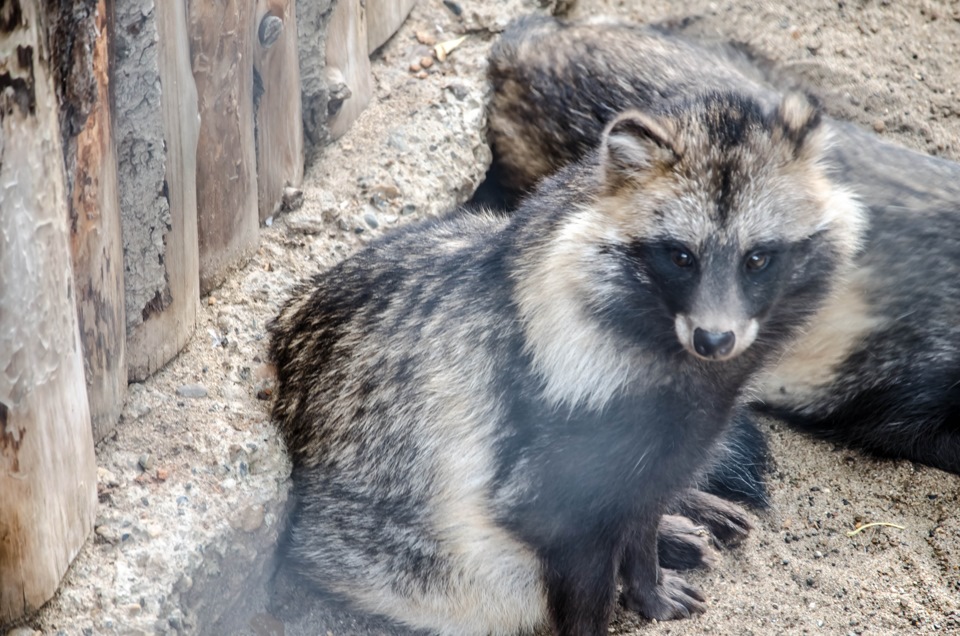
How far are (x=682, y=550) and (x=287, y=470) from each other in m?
1.70

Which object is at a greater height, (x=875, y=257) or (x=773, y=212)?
(x=773, y=212)

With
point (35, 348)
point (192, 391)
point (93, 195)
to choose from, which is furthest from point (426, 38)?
point (35, 348)

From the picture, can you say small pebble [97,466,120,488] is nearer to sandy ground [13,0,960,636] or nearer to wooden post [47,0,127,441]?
sandy ground [13,0,960,636]

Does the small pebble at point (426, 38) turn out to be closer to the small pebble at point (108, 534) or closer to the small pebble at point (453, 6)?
the small pebble at point (453, 6)

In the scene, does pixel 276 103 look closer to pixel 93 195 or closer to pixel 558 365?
pixel 93 195

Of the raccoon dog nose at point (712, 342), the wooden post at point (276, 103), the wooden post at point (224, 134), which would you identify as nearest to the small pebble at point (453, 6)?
the wooden post at point (276, 103)

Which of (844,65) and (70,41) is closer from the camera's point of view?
(70,41)

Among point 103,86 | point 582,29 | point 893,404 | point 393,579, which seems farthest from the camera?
point 582,29

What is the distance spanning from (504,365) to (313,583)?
1314mm

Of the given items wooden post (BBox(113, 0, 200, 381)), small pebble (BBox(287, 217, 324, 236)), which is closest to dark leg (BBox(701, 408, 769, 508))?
small pebble (BBox(287, 217, 324, 236))

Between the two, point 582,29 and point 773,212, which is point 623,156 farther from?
point 582,29

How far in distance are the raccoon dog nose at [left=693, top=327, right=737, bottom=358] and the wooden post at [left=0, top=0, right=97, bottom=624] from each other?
6.23 feet

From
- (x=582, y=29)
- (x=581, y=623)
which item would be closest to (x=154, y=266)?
(x=581, y=623)

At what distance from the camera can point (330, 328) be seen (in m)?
4.28
